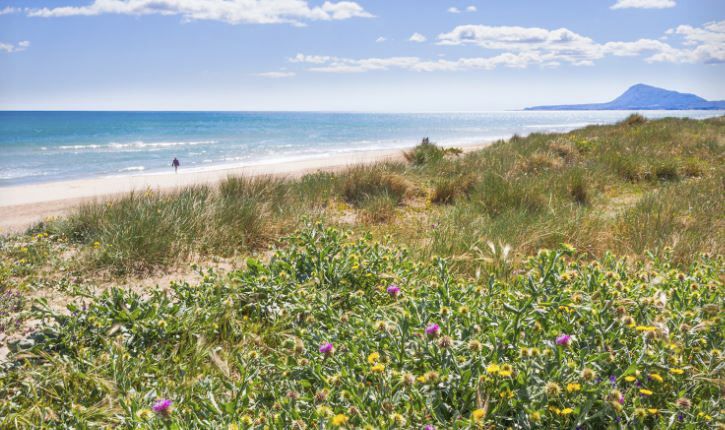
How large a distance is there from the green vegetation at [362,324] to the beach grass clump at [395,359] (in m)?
0.01

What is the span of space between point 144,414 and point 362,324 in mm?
1082

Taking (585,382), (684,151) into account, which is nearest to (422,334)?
(585,382)

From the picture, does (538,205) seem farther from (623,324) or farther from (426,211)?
(623,324)

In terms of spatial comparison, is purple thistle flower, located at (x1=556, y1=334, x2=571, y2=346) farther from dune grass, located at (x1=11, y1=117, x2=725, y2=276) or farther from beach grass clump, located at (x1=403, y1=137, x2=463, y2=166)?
beach grass clump, located at (x1=403, y1=137, x2=463, y2=166)

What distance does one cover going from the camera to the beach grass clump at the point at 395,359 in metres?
1.78

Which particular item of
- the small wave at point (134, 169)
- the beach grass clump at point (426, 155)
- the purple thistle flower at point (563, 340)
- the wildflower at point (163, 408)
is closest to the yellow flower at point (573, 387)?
the purple thistle flower at point (563, 340)

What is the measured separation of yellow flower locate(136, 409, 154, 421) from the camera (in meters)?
1.74

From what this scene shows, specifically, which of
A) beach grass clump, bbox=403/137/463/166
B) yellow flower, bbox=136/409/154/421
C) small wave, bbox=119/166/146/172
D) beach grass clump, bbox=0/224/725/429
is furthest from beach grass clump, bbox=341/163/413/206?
small wave, bbox=119/166/146/172

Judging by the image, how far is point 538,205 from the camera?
643 cm

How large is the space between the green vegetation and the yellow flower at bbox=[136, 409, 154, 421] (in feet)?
0.06

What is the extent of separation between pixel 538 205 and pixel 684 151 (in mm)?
8836

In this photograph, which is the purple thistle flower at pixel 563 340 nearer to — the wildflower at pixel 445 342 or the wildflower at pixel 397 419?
the wildflower at pixel 445 342

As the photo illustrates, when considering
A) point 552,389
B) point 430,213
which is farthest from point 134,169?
point 552,389

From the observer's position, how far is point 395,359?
210 cm
